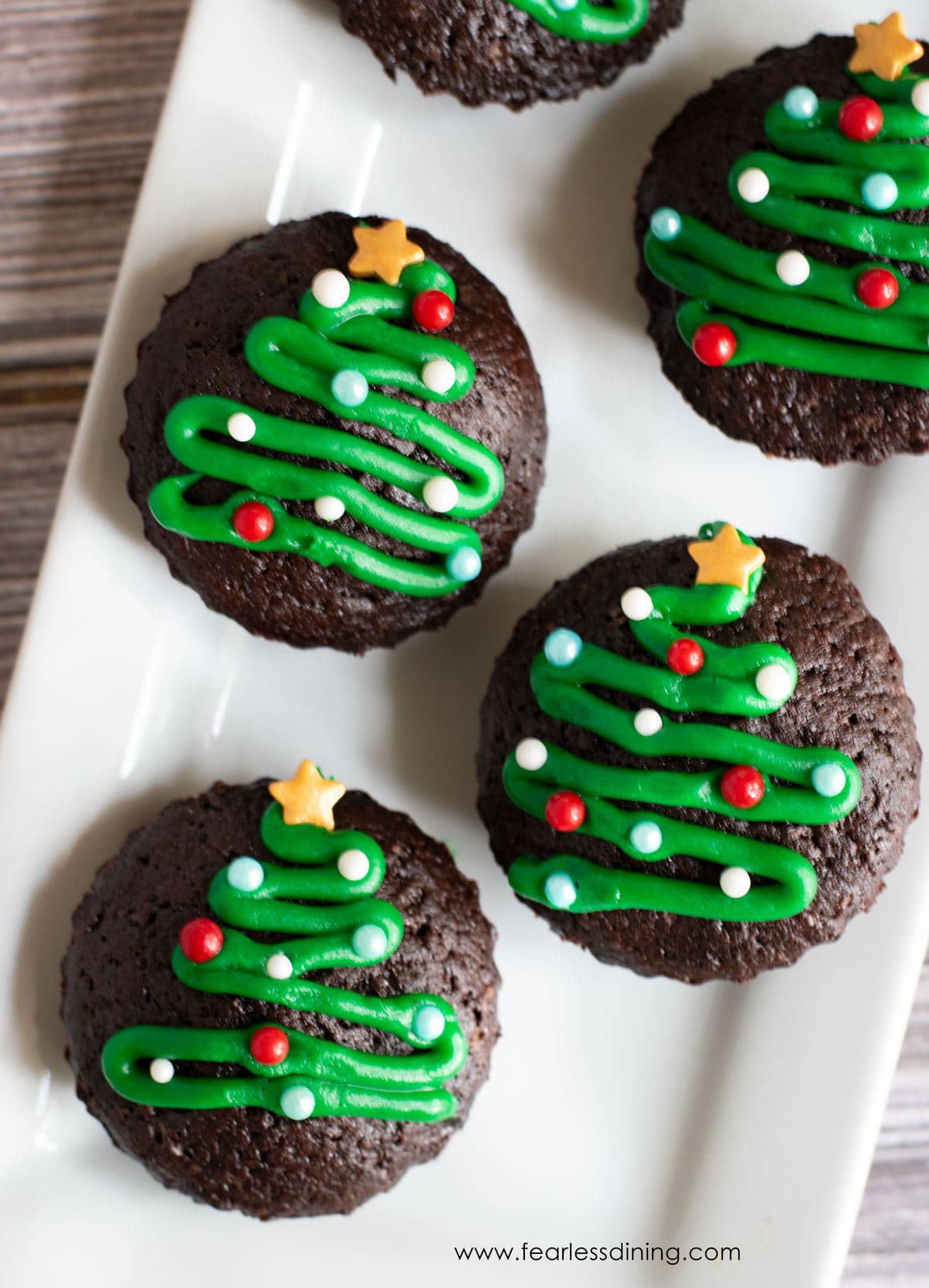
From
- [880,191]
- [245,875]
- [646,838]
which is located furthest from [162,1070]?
[880,191]

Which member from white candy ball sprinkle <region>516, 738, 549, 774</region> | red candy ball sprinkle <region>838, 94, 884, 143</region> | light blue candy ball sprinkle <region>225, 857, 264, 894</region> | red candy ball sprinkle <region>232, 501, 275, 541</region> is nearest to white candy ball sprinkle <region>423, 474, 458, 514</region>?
red candy ball sprinkle <region>232, 501, 275, 541</region>

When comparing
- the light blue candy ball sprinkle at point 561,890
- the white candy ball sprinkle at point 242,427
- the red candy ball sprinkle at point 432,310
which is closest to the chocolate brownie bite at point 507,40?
the red candy ball sprinkle at point 432,310

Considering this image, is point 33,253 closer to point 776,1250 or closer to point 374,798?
point 374,798

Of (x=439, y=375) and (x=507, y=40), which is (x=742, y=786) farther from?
(x=507, y=40)

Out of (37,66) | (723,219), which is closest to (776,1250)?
(723,219)

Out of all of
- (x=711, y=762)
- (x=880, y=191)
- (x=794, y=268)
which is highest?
(x=880, y=191)

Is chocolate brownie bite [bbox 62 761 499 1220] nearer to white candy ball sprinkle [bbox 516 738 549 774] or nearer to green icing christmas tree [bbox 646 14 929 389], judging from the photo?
white candy ball sprinkle [bbox 516 738 549 774]

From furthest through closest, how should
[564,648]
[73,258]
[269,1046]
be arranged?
[73,258] → [564,648] → [269,1046]

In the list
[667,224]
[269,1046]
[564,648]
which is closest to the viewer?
[269,1046]
